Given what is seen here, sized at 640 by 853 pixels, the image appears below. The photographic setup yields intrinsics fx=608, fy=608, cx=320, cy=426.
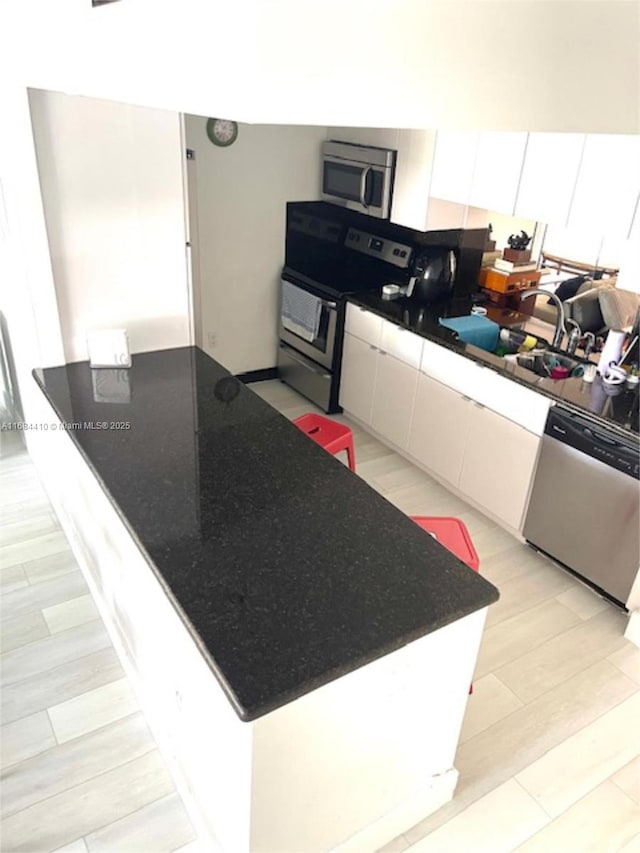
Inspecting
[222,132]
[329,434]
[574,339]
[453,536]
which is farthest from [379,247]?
[453,536]

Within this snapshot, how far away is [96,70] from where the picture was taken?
1.14 metres

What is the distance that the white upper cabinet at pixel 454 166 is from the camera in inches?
124

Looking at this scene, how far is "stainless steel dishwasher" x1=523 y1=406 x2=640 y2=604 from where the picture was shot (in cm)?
247

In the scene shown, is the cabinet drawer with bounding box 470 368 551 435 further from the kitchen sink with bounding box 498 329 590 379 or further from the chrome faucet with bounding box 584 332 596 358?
the chrome faucet with bounding box 584 332 596 358

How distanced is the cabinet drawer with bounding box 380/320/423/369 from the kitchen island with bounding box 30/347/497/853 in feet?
4.73

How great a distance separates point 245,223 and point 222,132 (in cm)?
59

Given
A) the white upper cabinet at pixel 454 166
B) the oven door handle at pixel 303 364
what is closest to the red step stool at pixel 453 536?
the white upper cabinet at pixel 454 166

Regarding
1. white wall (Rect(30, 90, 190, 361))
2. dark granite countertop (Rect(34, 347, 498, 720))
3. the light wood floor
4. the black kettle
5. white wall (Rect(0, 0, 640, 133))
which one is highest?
white wall (Rect(0, 0, 640, 133))

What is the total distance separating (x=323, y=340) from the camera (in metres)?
4.07

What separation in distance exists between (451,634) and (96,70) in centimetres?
146

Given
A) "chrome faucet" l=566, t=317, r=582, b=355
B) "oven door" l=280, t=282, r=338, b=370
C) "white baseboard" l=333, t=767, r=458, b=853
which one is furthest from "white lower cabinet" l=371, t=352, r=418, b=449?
"white baseboard" l=333, t=767, r=458, b=853

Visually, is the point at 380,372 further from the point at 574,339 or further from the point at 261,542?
the point at 261,542

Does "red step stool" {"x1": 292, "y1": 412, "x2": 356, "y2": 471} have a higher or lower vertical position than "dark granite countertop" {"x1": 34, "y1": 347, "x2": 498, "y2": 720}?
lower

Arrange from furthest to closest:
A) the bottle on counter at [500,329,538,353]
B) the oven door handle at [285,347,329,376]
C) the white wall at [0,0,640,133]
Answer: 1. the oven door handle at [285,347,329,376]
2. the bottle on counter at [500,329,538,353]
3. the white wall at [0,0,640,133]
